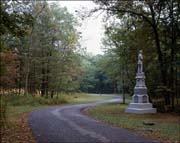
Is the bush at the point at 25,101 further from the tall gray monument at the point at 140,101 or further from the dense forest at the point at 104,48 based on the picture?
the tall gray monument at the point at 140,101

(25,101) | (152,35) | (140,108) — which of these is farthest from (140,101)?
(25,101)

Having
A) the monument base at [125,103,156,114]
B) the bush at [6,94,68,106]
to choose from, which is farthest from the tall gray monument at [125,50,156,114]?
the bush at [6,94,68,106]

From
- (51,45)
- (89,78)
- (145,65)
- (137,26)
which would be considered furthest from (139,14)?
(89,78)

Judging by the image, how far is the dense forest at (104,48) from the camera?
2762 cm

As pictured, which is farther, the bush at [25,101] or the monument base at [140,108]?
the bush at [25,101]

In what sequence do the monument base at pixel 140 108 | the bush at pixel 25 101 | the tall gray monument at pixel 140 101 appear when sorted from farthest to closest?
1. the bush at pixel 25 101
2. the tall gray monument at pixel 140 101
3. the monument base at pixel 140 108

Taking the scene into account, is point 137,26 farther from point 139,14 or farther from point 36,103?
point 36,103

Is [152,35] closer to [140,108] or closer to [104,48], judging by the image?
[140,108]

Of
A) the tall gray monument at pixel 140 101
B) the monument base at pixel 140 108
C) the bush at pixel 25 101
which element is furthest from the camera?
the bush at pixel 25 101

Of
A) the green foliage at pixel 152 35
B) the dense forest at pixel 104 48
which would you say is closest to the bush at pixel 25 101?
the dense forest at pixel 104 48

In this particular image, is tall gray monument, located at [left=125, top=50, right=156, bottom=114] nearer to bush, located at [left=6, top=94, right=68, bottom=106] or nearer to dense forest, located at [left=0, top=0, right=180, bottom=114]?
dense forest, located at [left=0, top=0, right=180, bottom=114]

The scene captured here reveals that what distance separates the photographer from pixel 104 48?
46.6 metres

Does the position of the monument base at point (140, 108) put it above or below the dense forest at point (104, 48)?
below

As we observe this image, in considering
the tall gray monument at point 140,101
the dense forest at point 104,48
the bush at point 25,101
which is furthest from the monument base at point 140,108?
the bush at point 25,101
